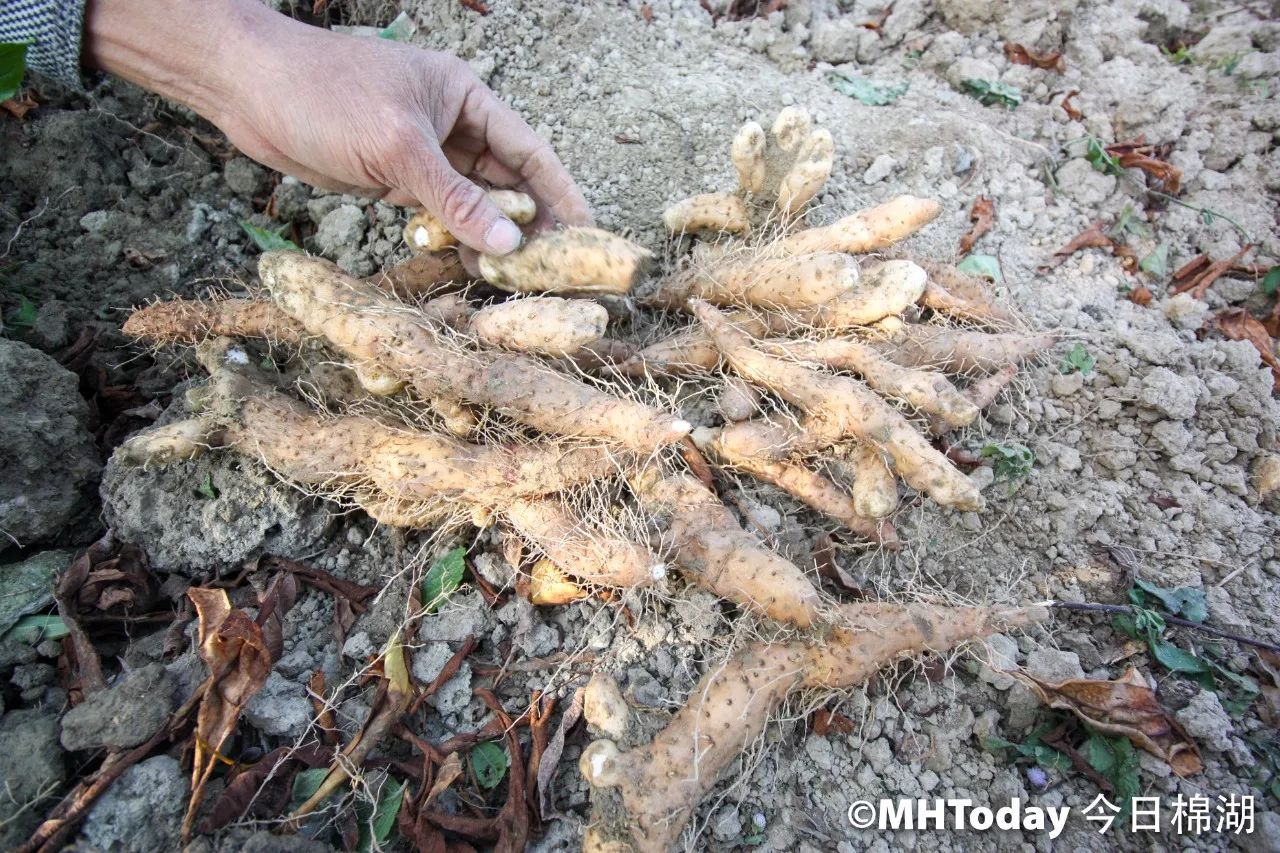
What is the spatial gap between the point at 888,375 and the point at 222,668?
5.22 feet

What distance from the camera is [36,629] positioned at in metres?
1.52

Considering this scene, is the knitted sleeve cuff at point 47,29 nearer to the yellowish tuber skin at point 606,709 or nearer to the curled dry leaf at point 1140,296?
the yellowish tuber skin at point 606,709

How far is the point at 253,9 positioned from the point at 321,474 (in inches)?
46.3

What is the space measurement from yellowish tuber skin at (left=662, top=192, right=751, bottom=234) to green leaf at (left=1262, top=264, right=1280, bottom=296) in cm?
152

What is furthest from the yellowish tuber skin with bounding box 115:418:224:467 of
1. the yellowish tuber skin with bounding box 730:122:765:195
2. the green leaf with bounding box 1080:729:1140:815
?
the green leaf with bounding box 1080:729:1140:815

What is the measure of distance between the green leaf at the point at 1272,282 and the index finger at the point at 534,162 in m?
1.98

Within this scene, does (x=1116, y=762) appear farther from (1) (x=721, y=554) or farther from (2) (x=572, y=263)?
(2) (x=572, y=263)

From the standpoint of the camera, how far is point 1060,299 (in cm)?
210

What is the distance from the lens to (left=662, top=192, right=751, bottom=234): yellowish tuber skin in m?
2.01

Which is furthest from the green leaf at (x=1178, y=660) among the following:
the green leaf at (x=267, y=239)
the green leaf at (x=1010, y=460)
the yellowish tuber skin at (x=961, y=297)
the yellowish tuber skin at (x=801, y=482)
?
the green leaf at (x=267, y=239)

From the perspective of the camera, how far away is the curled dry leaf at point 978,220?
2184 millimetres

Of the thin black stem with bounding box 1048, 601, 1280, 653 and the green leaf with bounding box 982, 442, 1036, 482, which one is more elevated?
the green leaf with bounding box 982, 442, 1036, 482

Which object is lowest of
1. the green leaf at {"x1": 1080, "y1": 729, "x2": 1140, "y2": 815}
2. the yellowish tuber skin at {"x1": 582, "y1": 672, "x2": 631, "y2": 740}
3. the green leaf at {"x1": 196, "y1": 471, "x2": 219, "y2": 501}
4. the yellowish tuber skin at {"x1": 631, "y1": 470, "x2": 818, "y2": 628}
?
the green leaf at {"x1": 1080, "y1": 729, "x2": 1140, "y2": 815}

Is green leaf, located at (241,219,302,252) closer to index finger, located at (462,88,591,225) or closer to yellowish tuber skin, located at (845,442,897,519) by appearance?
index finger, located at (462,88,591,225)
